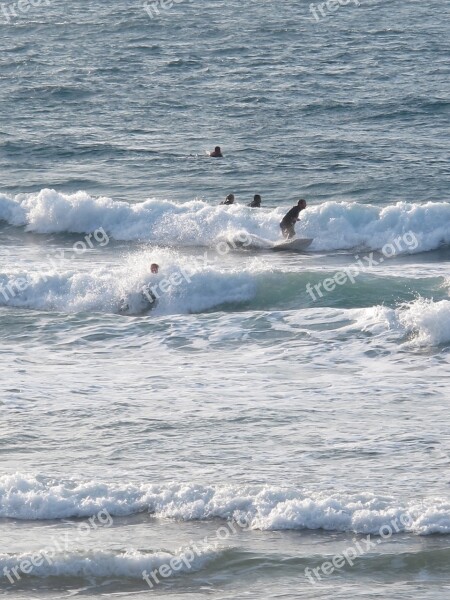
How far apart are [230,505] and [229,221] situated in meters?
14.9

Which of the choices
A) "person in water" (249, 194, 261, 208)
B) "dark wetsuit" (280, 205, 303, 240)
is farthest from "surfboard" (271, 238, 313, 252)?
"person in water" (249, 194, 261, 208)

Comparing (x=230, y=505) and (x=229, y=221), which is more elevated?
(x=229, y=221)

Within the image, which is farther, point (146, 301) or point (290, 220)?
point (290, 220)

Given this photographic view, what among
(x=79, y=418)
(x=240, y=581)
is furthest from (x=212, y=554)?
(x=79, y=418)

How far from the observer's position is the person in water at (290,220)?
25.8 m

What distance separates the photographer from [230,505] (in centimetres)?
1282

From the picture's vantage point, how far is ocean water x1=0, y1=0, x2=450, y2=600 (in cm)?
1227

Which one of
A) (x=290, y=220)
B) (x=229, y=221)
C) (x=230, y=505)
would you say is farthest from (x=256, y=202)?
(x=230, y=505)

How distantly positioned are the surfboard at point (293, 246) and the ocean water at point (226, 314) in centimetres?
32

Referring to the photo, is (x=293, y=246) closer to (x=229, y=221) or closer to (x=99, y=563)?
(x=229, y=221)

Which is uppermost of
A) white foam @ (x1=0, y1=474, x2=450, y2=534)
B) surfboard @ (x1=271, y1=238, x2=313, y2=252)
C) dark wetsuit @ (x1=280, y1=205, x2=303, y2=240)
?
dark wetsuit @ (x1=280, y1=205, x2=303, y2=240)

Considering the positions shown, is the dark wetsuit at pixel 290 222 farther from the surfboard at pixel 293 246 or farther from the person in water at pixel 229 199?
the person in water at pixel 229 199

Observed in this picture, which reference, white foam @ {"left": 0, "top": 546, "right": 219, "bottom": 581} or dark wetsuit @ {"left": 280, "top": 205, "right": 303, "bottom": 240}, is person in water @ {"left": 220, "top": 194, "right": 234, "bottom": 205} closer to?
dark wetsuit @ {"left": 280, "top": 205, "right": 303, "bottom": 240}

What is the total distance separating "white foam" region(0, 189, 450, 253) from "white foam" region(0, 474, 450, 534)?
43.4 ft
